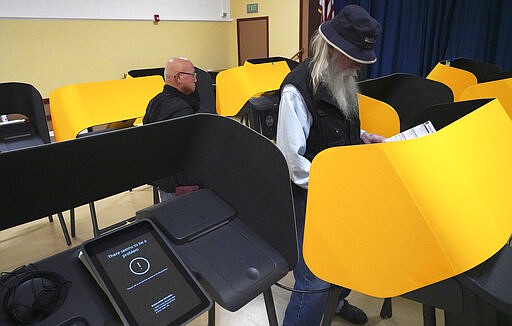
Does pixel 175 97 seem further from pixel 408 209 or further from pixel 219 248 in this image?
pixel 408 209

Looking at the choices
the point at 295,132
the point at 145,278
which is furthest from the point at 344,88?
the point at 145,278

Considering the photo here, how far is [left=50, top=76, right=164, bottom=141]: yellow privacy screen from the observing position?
2262 mm

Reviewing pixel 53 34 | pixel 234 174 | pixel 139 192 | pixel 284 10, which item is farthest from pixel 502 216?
pixel 284 10

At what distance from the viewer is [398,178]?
25.9 inches

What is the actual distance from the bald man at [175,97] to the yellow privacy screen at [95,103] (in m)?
0.59

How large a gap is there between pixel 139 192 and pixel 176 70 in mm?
1490

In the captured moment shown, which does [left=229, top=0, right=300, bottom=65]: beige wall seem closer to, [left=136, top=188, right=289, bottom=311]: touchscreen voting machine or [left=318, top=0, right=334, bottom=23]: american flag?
[left=318, top=0, right=334, bottom=23]: american flag

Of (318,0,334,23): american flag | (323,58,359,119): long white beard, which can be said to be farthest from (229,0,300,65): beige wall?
(323,58,359,119): long white beard

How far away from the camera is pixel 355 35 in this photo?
121 cm

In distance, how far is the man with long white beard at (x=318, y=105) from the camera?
4.02 feet

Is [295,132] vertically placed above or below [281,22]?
below

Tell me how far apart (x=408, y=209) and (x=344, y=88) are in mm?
797

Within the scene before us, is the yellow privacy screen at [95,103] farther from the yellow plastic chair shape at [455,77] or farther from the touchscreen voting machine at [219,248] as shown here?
the yellow plastic chair shape at [455,77]

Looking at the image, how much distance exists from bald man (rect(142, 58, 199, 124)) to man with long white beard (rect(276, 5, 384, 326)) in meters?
0.65
